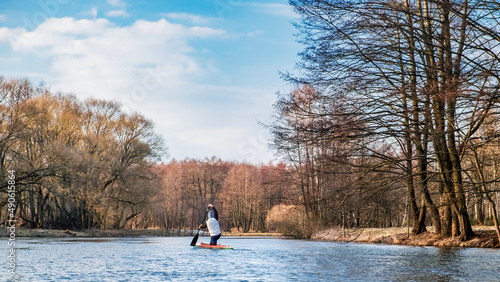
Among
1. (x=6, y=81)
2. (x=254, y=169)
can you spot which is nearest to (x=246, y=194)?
(x=254, y=169)

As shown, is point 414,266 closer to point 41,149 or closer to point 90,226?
point 41,149

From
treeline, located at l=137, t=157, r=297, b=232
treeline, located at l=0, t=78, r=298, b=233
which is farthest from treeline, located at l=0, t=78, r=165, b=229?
treeline, located at l=137, t=157, r=297, b=232

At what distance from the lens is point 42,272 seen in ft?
43.2

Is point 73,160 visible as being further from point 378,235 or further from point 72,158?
point 378,235

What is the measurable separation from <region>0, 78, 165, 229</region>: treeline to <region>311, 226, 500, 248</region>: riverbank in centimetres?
2511

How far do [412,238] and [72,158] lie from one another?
3484 centimetres

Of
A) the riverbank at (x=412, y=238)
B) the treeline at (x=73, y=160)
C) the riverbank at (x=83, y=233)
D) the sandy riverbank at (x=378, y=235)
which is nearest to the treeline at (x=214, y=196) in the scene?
the riverbank at (x=83, y=233)

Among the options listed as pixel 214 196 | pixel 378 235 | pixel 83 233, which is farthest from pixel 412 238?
pixel 214 196

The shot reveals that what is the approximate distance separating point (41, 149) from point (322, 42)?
40.6 meters

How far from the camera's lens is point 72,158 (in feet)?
165

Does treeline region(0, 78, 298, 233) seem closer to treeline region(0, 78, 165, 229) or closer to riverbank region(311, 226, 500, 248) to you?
treeline region(0, 78, 165, 229)

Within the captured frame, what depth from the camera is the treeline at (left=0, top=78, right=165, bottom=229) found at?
154 ft

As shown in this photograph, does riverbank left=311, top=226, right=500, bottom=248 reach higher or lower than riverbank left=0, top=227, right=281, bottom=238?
lower

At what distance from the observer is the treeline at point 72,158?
1849 inches
